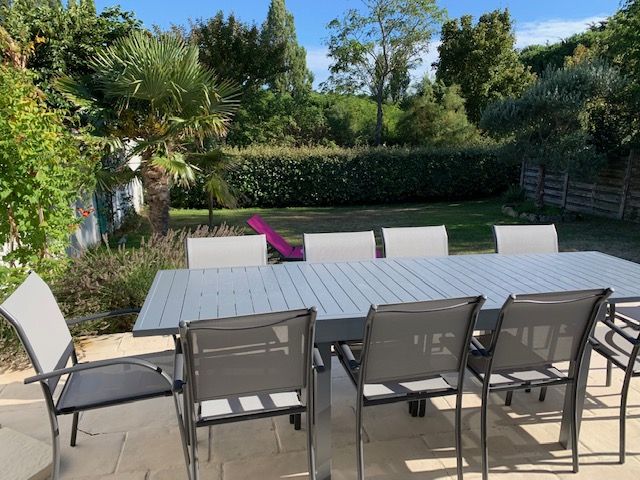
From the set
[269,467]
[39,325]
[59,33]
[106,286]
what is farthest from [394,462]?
[59,33]

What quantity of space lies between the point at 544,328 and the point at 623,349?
2.68 ft

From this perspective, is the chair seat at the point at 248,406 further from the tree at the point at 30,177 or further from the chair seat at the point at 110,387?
the tree at the point at 30,177

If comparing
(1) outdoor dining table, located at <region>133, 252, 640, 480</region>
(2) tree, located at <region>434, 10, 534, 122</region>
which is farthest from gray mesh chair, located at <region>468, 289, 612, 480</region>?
(2) tree, located at <region>434, 10, 534, 122</region>

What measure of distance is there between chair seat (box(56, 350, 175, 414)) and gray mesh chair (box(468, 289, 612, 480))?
146 cm

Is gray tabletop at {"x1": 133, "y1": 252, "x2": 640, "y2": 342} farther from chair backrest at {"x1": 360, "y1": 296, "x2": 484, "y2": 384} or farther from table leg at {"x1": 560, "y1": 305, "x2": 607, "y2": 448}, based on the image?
table leg at {"x1": 560, "y1": 305, "x2": 607, "y2": 448}

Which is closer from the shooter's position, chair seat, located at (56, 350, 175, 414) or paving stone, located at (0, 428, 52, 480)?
chair seat, located at (56, 350, 175, 414)

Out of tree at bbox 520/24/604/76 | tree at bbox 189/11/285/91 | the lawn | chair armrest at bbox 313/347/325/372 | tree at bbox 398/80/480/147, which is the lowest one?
the lawn

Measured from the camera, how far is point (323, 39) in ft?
71.3

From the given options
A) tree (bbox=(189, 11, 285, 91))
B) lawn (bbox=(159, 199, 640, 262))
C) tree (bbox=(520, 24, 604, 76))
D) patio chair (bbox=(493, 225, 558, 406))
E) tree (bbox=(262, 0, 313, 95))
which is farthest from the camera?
tree (bbox=(520, 24, 604, 76))

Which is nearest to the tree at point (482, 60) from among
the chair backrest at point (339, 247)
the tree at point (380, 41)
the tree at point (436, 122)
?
the tree at point (380, 41)

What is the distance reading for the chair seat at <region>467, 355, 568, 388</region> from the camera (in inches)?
86.8

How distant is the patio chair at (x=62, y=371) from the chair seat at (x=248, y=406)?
15 centimetres

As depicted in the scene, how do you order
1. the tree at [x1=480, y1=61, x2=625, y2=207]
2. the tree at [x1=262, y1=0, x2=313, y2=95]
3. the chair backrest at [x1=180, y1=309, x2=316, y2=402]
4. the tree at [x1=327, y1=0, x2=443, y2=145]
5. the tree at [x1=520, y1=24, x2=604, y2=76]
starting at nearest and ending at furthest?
1. the chair backrest at [x1=180, y1=309, x2=316, y2=402]
2. the tree at [x1=480, y1=61, x2=625, y2=207]
3. the tree at [x1=327, y1=0, x2=443, y2=145]
4. the tree at [x1=262, y1=0, x2=313, y2=95]
5. the tree at [x1=520, y1=24, x2=604, y2=76]

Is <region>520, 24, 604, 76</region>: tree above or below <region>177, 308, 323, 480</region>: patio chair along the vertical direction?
above
